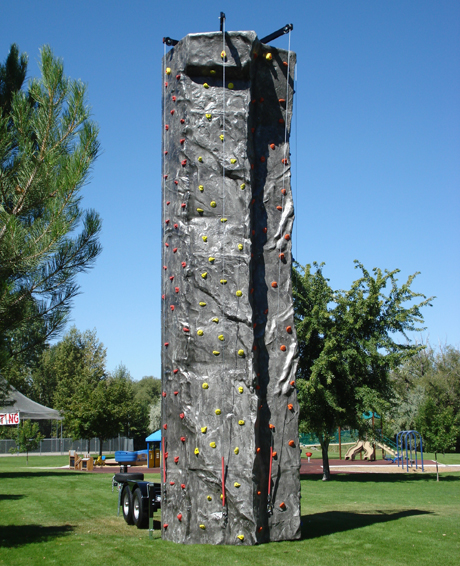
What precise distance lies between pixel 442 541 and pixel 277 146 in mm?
7805

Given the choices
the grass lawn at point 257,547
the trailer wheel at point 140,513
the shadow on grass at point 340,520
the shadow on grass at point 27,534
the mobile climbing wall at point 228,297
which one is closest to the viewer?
the grass lawn at point 257,547

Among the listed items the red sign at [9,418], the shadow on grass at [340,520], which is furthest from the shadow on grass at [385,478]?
the red sign at [9,418]

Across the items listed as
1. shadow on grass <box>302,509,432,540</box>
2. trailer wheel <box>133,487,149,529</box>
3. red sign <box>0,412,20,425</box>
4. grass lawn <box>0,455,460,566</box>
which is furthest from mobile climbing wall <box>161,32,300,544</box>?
red sign <box>0,412,20,425</box>

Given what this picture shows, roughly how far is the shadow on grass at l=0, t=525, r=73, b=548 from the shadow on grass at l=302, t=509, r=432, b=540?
4.51m

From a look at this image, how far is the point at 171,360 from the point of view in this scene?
415 inches

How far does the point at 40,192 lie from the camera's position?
32.4ft

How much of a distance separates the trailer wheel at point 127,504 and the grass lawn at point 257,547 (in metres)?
0.17

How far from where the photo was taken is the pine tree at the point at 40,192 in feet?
31.3

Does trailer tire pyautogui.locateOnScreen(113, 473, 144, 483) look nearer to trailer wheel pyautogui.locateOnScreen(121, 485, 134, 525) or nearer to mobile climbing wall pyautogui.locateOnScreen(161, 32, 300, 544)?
trailer wheel pyautogui.locateOnScreen(121, 485, 134, 525)

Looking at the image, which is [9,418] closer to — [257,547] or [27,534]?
[27,534]

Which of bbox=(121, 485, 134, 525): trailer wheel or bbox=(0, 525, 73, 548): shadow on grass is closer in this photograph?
bbox=(0, 525, 73, 548): shadow on grass

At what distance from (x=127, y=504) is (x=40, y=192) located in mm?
6714

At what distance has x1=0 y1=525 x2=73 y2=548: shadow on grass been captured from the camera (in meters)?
9.78

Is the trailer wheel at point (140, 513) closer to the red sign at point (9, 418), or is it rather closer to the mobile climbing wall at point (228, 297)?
the mobile climbing wall at point (228, 297)
